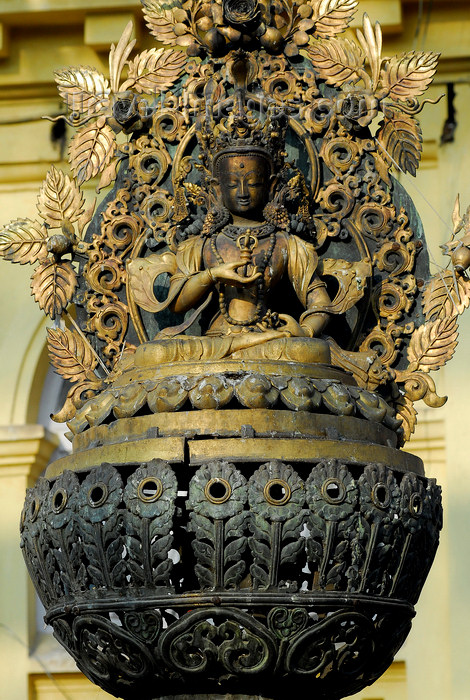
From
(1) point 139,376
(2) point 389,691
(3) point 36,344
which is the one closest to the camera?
(1) point 139,376

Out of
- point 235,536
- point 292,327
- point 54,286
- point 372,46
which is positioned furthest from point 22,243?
point 235,536

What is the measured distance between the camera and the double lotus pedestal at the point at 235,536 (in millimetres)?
4648

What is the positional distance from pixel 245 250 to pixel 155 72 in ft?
3.52

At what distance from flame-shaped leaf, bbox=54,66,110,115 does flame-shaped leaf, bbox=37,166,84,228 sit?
293 millimetres

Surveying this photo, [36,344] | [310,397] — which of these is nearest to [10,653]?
[36,344]

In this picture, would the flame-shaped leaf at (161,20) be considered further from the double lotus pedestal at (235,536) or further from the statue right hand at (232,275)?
the double lotus pedestal at (235,536)

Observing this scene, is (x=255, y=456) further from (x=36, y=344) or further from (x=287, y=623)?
(x=36, y=344)

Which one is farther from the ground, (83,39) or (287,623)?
(83,39)

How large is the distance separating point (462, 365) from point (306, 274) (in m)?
3.10

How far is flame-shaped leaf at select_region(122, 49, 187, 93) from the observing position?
6.08 metres

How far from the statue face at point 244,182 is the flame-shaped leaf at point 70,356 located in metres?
0.83

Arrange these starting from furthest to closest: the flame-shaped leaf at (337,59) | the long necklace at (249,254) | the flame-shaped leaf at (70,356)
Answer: the flame-shaped leaf at (337,59) < the flame-shaped leaf at (70,356) < the long necklace at (249,254)

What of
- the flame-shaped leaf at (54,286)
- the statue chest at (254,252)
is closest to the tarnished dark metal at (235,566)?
the statue chest at (254,252)

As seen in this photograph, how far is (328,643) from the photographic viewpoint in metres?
4.77
